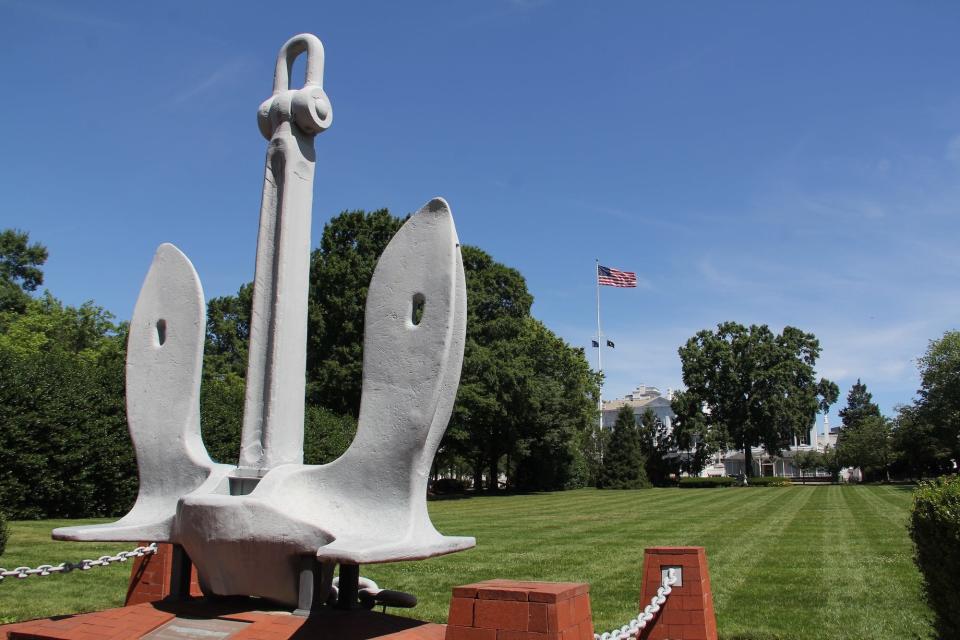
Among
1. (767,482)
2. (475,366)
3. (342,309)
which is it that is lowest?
(767,482)

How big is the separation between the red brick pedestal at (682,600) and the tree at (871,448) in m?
61.7

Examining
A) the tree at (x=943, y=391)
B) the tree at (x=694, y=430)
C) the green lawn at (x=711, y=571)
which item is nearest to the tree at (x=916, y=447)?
the tree at (x=943, y=391)

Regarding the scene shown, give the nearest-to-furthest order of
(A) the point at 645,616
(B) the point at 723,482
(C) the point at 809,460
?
(A) the point at 645,616
(B) the point at 723,482
(C) the point at 809,460

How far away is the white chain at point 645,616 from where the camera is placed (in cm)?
421

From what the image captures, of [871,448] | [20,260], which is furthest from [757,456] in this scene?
[20,260]

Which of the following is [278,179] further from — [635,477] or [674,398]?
[674,398]

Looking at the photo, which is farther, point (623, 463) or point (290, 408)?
point (623, 463)

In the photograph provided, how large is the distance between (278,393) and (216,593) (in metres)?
1.45

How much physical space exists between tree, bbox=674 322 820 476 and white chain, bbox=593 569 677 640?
5414cm

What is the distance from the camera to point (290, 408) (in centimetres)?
564

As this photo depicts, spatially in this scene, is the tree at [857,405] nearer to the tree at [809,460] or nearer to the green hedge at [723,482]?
the tree at [809,460]

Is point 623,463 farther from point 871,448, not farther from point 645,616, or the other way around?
point 645,616

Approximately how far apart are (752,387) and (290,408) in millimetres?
56548

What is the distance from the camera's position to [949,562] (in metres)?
5.25
